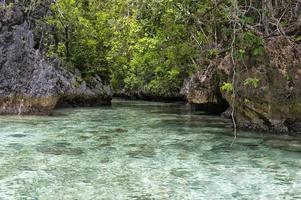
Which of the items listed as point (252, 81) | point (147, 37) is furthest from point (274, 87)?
point (147, 37)

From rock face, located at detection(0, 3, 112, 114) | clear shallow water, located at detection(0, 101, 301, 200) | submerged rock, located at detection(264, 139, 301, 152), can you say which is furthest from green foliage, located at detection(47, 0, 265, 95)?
clear shallow water, located at detection(0, 101, 301, 200)

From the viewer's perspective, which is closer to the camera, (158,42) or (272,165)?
(272,165)

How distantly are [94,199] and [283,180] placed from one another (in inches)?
125

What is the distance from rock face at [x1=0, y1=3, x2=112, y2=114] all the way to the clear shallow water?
3.28 meters

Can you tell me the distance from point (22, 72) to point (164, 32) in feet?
20.1

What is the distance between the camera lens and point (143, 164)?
861 centimetres

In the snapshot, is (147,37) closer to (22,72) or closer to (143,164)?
(22,72)

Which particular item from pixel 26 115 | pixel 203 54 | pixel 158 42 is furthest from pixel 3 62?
pixel 203 54

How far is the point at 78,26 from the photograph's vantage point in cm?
2425

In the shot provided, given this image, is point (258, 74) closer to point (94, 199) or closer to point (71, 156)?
point (71, 156)

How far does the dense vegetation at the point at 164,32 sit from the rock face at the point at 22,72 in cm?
188

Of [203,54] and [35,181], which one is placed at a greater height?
[203,54]

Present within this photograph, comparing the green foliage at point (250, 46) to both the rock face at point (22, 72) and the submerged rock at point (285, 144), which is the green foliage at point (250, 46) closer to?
the submerged rock at point (285, 144)

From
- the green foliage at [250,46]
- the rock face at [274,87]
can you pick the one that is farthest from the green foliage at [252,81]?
the green foliage at [250,46]
